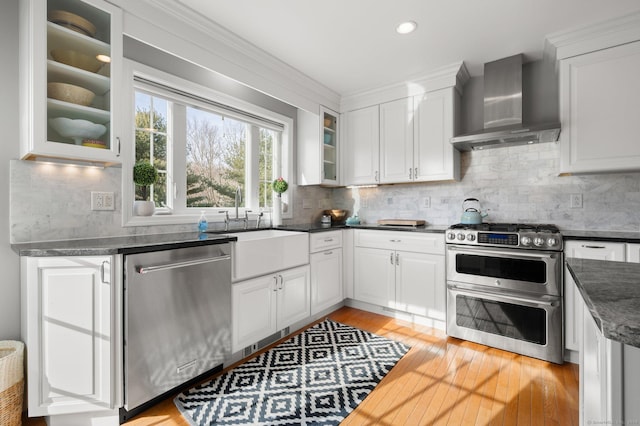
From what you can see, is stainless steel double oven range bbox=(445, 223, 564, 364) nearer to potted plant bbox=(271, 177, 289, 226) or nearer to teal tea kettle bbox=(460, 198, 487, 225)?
teal tea kettle bbox=(460, 198, 487, 225)

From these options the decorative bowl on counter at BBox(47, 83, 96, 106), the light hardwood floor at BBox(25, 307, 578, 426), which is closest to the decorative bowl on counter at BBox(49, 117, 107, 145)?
the decorative bowl on counter at BBox(47, 83, 96, 106)

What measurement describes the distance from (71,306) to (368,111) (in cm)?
329

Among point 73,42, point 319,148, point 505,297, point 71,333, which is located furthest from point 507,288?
point 73,42

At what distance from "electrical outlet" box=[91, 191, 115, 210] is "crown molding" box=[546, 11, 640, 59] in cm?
359

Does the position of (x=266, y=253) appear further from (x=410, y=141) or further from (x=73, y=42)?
(x=410, y=141)

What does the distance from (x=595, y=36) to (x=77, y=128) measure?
3.71 meters

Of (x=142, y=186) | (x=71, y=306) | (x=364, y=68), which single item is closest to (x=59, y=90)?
(x=142, y=186)

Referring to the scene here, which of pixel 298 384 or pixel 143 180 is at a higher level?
pixel 143 180

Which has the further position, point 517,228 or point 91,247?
point 517,228

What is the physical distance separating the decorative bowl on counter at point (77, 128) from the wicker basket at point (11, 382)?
1142 mm

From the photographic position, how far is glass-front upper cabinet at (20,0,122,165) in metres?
1.61

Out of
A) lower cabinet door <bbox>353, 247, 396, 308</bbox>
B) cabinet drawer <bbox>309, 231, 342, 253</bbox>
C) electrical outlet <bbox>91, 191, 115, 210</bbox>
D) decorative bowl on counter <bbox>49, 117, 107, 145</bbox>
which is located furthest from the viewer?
lower cabinet door <bbox>353, 247, 396, 308</bbox>

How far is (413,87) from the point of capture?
3.32 metres

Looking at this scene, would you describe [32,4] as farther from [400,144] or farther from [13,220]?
[400,144]
